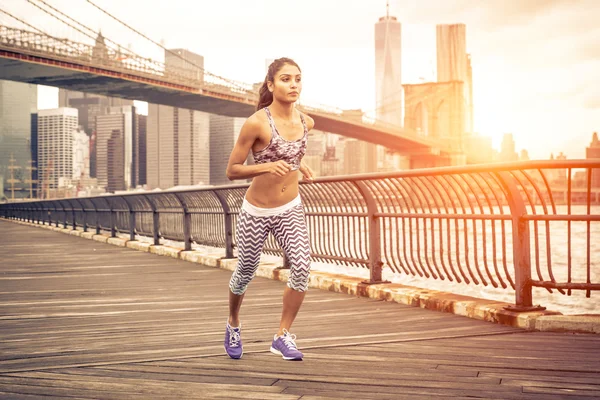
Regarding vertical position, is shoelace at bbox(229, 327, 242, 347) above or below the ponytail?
below

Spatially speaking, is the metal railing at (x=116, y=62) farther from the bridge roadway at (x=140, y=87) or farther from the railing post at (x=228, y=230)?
the railing post at (x=228, y=230)

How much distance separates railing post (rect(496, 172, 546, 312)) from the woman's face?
6.17 ft

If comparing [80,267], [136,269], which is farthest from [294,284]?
[80,267]

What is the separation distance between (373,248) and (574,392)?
142 inches

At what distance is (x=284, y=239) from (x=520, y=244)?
6.12 ft

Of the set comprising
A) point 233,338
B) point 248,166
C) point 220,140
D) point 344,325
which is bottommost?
point 344,325

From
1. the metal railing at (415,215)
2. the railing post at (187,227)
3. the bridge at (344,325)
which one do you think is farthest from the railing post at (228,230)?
the railing post at (187,227)

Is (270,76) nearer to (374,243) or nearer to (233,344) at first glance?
(233,344)

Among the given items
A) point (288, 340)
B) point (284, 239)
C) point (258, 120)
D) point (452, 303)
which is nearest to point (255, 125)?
point (258, 120)

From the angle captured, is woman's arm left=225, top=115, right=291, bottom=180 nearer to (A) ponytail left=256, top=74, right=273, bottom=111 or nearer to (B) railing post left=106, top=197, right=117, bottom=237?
(A) ponytail left=256, top=74, right=273, bottom=111

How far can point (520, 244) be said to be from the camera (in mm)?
4953

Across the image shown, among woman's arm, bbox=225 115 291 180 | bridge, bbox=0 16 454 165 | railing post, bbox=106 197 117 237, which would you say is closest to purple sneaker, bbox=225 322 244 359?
woman's arm, bbox=225 115 291 180

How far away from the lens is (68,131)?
641 ft

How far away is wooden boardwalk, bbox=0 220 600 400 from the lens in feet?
10.7
